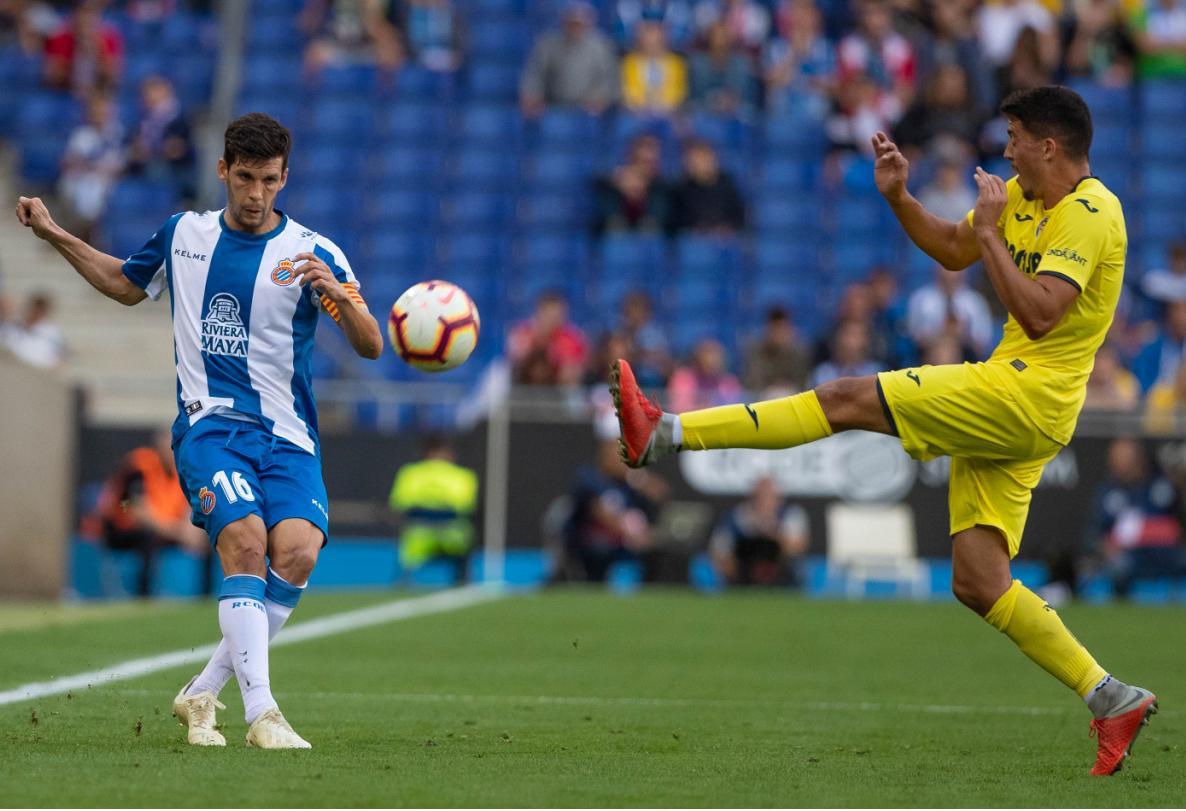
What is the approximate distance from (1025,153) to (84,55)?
17958 millimetres

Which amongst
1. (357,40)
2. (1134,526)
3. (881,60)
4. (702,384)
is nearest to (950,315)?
(702,384)

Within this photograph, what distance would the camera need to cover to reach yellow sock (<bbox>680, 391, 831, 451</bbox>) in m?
6.38

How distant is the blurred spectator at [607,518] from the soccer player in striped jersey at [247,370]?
10265 mm

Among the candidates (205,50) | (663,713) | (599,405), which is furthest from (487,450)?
(663,713)

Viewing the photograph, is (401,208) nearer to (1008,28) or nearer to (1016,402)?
(1008,28)

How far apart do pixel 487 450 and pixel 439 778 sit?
12169mm

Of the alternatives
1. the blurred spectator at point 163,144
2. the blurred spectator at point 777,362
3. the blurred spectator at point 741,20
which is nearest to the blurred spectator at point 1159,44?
the blurred spectator at point 741,20

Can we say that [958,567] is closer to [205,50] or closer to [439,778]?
[439,778]

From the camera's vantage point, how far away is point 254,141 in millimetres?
6340

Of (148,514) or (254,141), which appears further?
(148,514)

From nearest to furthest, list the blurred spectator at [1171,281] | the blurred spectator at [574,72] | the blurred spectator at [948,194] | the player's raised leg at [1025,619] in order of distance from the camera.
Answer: the player's raised leg at [1025,619]
the blurred spectator at [1171,281]
the blurred spectator at [948,194]
the blurred spectator at [574,72]

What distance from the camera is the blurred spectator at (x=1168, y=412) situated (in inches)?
680

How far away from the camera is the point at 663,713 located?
7.86 m

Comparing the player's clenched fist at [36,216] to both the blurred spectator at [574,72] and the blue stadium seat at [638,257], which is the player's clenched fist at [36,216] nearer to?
the blue stadium seat at [638,257]
